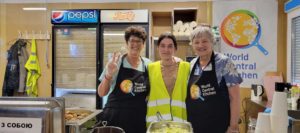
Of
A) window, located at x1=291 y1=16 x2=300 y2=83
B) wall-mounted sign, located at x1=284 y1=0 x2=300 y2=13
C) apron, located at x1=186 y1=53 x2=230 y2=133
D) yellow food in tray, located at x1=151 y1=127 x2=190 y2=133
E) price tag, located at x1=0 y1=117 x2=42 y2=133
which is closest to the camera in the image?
price tag, located at x1=0 y1=117 x2=42 y2=133

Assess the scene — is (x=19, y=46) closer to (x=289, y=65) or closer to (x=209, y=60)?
(x=209, y=60)

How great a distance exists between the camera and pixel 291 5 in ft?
12.0

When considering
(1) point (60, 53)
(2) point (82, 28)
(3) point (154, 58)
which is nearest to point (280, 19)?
(3) point (154, 58)

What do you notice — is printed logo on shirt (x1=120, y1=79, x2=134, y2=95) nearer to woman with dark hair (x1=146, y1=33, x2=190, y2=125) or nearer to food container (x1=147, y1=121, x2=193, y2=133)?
woman with dark hair (x1=146, y1=33, x2=190, y2=125)

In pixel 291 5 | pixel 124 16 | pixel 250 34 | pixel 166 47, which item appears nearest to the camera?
pixel 166 47

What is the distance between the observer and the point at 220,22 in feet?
13.6

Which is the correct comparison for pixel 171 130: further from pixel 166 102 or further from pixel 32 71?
pixel 32 71

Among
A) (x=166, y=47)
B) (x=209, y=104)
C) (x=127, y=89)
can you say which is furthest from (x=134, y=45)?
(x=209, y=104)

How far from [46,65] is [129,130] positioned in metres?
2.83

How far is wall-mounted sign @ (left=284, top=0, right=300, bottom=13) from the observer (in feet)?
11.4

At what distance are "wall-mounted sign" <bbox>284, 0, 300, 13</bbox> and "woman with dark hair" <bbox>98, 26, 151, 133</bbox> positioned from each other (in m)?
2.40

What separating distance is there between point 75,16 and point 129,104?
7.35 feet

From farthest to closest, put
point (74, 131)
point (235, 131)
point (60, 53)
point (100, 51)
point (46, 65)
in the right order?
1. point (46, 65)
2. point (60, 53)
3. point (100, 51)
4. point (235, 131)
5. point (74, 131)

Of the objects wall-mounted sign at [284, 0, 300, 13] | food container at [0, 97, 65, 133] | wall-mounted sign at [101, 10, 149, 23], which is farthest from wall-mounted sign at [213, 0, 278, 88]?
food container at [0, 97, 65, 133]
